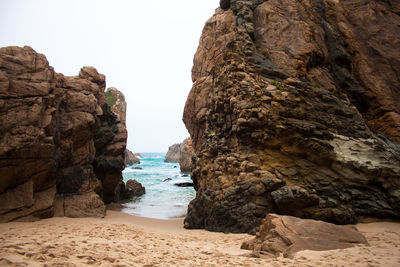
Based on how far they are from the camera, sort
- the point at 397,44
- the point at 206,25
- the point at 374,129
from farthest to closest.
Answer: the point at 206,25 → the point at 397,44 → the point at 374,129

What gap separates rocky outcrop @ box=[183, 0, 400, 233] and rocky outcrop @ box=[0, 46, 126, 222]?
21.1 ft

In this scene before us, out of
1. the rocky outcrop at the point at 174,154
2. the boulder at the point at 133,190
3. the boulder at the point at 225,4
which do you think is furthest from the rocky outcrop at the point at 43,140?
the rocky outcrop at the point at 174,154

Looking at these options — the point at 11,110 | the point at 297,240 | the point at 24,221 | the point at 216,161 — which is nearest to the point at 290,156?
the point at 216,161

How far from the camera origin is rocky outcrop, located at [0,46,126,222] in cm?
1005

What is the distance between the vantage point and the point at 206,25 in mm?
22031

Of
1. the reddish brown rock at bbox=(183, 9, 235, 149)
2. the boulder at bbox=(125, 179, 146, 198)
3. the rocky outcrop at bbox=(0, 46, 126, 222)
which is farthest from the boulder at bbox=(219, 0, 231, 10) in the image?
the boulder at bbox=(125, 179, 146, 198)

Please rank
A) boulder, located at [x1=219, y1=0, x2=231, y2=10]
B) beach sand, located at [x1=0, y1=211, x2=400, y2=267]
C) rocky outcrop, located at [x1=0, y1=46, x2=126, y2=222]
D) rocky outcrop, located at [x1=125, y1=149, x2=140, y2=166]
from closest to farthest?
1. beach sand, located at [x1=0, y1=211, x2=400, y2=267]
2. rocky outcrop, located at [x1=0, y1=46, x2=126, y2=222]
3. boulder, located at [x1=219, y1=0, x2=231, y2=10]
4. rocky outcrop, located at [x1=125, y1=149, x2=140, y2=166]

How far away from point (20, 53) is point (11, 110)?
309 cm

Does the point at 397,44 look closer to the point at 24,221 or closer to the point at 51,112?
the point at 51,112

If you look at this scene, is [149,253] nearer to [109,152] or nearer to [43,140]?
[43,140]

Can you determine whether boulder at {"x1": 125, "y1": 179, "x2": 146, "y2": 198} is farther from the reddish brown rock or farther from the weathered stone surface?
the weathered stone surface

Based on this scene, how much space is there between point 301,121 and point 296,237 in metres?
5.96

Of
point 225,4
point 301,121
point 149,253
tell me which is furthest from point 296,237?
point 225,4

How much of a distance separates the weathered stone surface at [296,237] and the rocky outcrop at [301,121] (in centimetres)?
226
